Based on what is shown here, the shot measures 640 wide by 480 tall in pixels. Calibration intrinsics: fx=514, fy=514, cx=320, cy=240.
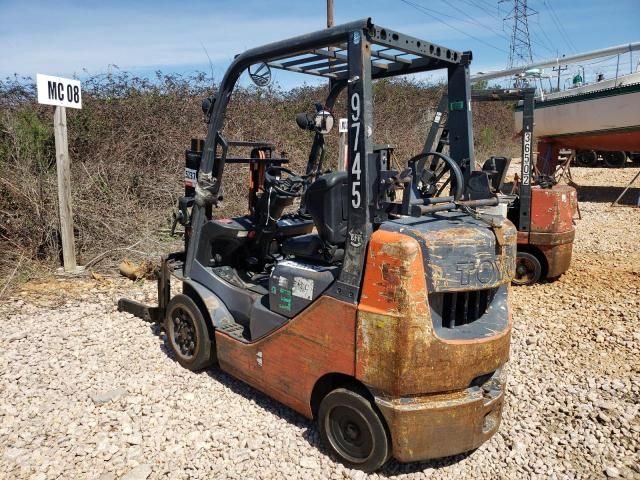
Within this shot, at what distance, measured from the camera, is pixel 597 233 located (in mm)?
9492

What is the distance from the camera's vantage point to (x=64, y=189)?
639 cm

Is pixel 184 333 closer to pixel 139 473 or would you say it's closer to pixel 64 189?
pixel 139 473

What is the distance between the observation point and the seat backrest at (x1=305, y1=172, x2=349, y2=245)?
119 inches

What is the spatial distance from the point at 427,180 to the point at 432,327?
125 cm

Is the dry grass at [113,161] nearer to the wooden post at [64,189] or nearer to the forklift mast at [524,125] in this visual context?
the wooden post at [64,189]

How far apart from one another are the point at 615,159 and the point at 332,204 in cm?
2089

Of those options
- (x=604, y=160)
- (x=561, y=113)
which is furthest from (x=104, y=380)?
(x=604, y=160)

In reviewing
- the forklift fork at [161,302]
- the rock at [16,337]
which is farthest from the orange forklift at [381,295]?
the rock at [16,337]

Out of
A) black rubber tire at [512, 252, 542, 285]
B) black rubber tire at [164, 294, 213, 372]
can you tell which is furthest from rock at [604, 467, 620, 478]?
black rubber tire at [512, 252, 542, 285]

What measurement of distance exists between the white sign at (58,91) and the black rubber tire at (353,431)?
4924 mm

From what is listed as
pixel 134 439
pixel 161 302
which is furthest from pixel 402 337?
pixel 161 302

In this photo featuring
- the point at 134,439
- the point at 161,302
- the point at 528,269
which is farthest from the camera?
the point at 528,269

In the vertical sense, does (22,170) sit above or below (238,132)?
below

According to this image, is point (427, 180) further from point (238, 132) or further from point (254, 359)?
point (238, 132)
